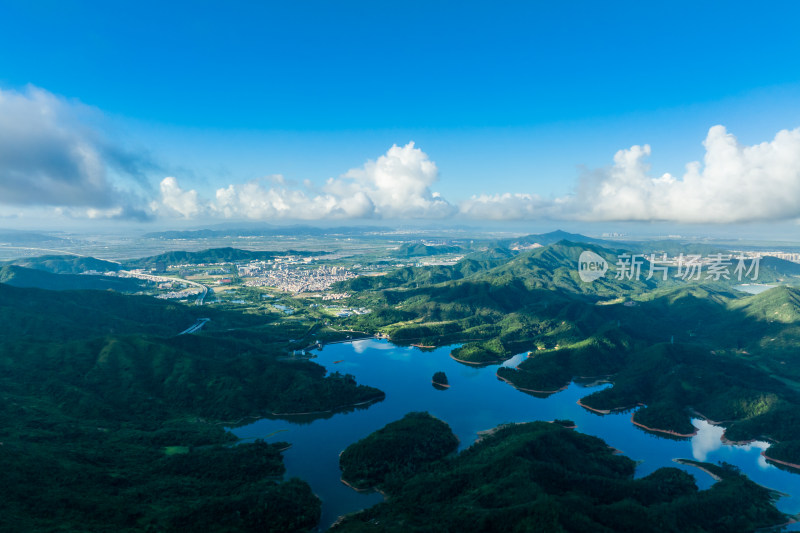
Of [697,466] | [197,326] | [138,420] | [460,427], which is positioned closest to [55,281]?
[197,326]

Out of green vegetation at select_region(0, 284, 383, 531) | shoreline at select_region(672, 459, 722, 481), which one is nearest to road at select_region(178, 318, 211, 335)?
green vegetation at select_region(0, 284, 383, 531)

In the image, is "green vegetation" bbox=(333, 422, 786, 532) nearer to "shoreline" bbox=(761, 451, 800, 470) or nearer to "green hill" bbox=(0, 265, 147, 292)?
"shoreline" bbox=(761, 451, 800, 470)

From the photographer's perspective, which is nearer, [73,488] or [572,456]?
[73,488]

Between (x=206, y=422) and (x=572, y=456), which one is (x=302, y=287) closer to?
(x=206, y=422)

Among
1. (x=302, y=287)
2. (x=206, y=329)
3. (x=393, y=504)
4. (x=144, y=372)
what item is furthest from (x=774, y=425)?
(x=302, y=287)

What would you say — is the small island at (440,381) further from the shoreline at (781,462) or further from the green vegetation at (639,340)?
the shoreline at (781,462)

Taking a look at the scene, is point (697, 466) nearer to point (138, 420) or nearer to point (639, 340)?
point (639, 340)
